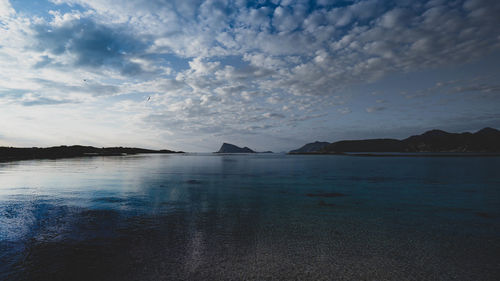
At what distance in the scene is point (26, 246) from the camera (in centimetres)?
916

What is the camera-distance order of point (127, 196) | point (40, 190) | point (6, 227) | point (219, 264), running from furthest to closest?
point (40, 190) < point (127, 196) < point (6, 227) < point (219, 264)

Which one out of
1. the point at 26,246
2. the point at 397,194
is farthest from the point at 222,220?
the point at 397,194

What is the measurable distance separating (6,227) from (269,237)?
12.8 metres

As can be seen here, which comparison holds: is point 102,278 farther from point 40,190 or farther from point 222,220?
point 40,190

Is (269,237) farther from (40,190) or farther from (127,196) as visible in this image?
(40,190)

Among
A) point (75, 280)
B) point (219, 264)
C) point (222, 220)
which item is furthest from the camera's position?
point (222, 220)

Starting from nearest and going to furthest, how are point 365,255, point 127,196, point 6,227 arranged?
point 365,255 < point 6,227 < point 127,196

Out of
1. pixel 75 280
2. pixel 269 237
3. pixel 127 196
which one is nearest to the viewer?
pixel 75 280

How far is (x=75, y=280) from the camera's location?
6.88m

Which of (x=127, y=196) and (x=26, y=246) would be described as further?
(x=127, y=196)

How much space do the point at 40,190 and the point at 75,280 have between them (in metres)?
21.4

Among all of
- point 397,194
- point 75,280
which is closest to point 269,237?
point 75,280

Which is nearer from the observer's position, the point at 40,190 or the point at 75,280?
the point at 75,280

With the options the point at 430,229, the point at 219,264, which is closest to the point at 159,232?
the point at 219,264
